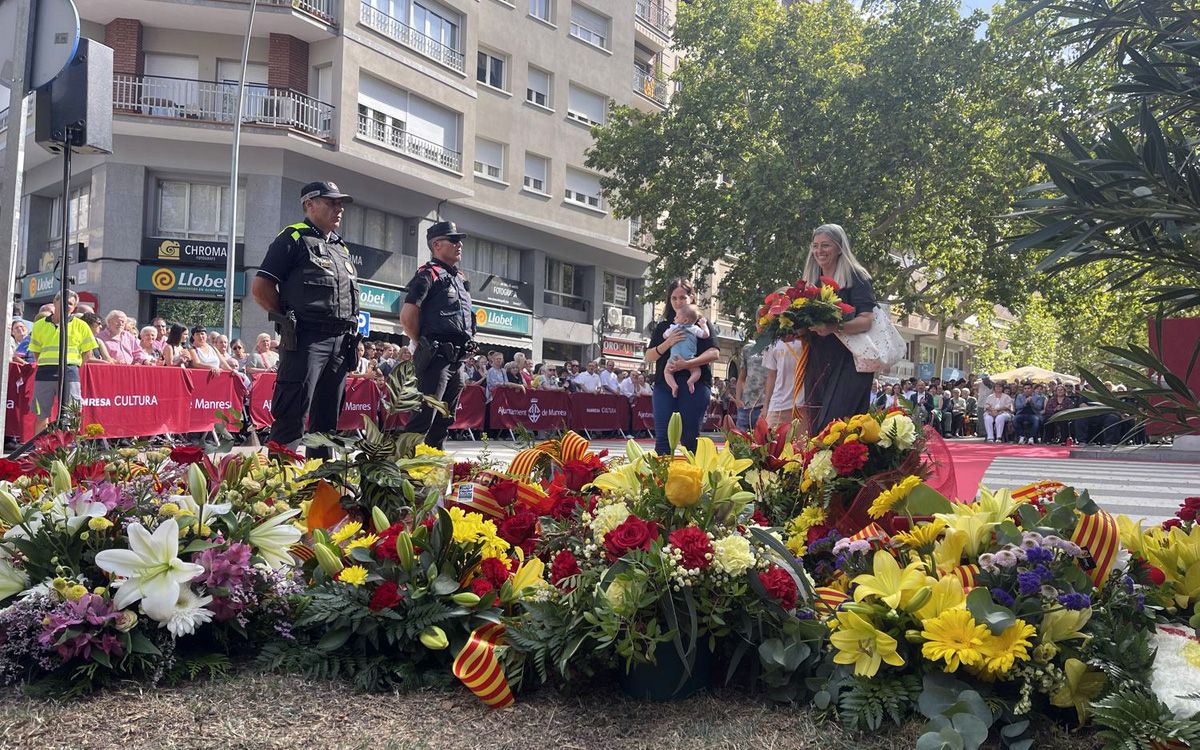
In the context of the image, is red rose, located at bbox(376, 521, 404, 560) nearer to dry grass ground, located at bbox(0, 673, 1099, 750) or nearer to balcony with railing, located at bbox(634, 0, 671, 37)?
dry grass ground, located at bbox(0, 673, 1099, 750)

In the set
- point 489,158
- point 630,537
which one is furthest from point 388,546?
point 489,158

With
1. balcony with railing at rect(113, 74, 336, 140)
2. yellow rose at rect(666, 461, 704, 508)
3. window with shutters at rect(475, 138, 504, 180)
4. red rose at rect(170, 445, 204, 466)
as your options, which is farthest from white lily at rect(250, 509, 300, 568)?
window with shutters at rect(475, 138, 504, 180)

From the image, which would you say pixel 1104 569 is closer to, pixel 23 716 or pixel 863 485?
pixel 863 485

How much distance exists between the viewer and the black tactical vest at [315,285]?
6234 millimetres

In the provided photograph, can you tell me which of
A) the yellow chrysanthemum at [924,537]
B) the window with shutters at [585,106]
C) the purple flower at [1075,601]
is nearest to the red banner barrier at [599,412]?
the window with shutters at [585,106]

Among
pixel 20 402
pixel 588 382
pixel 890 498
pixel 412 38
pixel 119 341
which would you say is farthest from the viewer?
pixel 412 38

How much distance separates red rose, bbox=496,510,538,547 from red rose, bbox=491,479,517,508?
0.26 meters

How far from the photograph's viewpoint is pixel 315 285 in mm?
6262

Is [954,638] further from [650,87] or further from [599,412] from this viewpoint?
[650,87]

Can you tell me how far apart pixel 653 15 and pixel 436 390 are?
117 ft

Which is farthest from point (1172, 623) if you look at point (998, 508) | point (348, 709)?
point (348, 709)

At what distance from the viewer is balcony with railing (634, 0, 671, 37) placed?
128 ft

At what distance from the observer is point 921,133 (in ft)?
88.7

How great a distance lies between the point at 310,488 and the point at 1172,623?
284 centimetres
